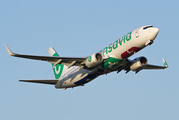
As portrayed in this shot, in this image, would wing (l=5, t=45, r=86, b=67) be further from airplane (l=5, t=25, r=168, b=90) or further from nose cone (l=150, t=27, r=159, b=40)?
nose cone (l=150, t=27, r=159, b=40)

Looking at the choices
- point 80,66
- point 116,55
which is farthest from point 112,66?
point 80,66

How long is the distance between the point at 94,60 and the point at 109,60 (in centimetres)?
201

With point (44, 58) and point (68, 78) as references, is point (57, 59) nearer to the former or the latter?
point (44, 58)

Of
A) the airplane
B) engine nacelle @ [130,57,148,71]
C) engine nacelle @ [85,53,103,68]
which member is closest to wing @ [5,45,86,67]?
the airplane

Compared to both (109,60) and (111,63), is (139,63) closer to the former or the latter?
(111,63)

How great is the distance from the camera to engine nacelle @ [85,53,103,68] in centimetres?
3834

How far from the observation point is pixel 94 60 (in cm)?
3828

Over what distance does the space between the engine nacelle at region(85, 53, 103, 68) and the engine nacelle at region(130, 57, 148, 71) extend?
6.32 m

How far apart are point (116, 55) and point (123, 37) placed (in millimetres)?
2482

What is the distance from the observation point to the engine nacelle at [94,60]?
3834 centimetres

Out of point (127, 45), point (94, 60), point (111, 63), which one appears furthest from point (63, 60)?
point (127, 45)

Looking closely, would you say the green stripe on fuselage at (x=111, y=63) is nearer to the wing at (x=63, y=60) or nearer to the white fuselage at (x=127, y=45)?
the white fuselage at (x=127, y=45)

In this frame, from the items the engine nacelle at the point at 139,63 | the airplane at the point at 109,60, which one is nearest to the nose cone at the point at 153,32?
the airplane at the point at 109,60

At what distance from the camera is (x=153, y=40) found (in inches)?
1470
